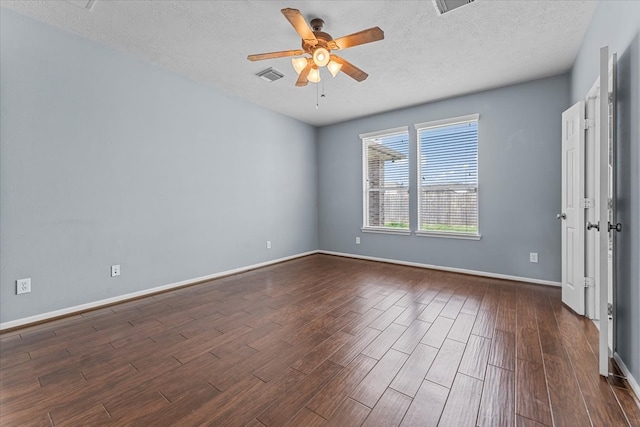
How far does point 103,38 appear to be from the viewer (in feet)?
9.31

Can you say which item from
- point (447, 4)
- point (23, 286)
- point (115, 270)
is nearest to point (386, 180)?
point (447, 4)

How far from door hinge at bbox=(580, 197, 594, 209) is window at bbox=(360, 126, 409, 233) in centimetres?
252

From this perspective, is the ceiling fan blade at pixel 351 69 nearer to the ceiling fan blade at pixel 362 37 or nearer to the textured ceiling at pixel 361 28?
the ceiling fan blade at pixel 362 37

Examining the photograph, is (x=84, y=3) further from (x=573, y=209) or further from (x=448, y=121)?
(x=573, y=209)

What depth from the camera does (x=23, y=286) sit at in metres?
2.52

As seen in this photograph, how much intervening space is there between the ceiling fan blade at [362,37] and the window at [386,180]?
285cm

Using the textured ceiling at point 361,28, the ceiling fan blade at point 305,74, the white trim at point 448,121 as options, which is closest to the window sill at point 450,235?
the white trim at point 448,121

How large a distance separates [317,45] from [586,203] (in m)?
2.88

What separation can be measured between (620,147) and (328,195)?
454 centimetres

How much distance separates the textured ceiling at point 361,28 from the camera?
2375mm

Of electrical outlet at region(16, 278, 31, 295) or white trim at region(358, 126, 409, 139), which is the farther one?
white trim at region(358, 126, 409, 139)

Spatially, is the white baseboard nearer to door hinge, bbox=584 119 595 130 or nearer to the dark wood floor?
the dark wood floor

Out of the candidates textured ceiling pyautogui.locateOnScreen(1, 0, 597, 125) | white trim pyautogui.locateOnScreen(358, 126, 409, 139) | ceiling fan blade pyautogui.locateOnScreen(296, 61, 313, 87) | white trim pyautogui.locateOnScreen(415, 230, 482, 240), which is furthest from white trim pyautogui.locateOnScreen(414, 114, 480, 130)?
ceiling fan blade pyautogui.locateOnScreen(296, 61, 313, 87)

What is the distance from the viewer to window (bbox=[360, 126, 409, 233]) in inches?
195
